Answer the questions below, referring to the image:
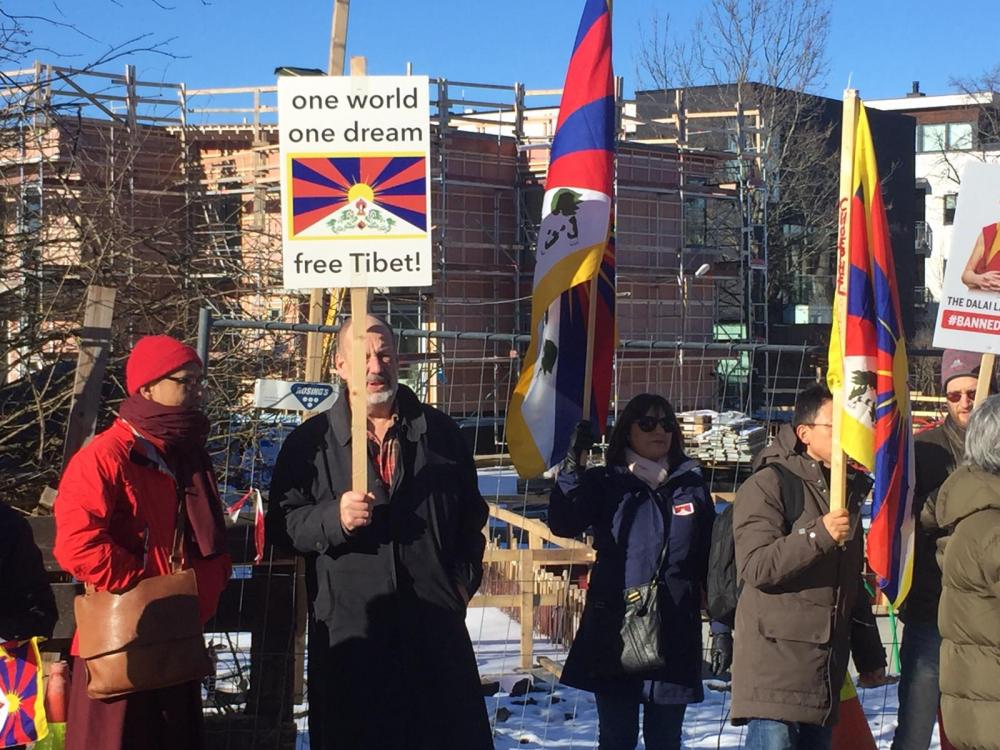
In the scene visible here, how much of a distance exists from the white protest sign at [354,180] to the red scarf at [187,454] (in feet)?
1.86

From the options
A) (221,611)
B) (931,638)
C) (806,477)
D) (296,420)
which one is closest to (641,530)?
(806,477)

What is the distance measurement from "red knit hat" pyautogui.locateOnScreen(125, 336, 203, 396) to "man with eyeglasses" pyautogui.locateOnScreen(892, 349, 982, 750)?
2.86 metres

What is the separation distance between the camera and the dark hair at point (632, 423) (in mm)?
4910

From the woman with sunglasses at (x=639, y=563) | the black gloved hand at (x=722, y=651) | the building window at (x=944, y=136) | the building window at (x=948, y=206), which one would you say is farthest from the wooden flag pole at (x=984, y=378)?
the building window at (x=948, y=206)

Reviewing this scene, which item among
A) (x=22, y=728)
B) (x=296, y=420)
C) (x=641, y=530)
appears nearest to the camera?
(x=22, y=728)

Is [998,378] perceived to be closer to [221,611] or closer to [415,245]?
[415,245]

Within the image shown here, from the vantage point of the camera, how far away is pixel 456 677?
4270 millimetres

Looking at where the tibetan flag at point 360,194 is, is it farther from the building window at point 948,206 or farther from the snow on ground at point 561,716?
the building window at point 948,206

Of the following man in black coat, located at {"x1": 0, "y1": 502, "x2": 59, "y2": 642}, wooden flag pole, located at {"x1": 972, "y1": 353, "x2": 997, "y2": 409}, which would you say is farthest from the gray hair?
man in black coat, located at {"x1": 0, "y1": 502, "x2": 59, "y2": 642}

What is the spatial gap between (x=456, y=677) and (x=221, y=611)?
1244 millimetres

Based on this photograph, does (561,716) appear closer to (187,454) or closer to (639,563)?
(639,563)

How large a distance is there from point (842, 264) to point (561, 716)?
133 inches

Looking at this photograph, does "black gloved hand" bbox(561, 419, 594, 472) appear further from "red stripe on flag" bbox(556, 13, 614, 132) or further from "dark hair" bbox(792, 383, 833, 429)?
"red stripe on flag" bbox(556, 13, 614, 132)

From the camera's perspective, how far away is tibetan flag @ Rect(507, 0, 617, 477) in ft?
18.1
